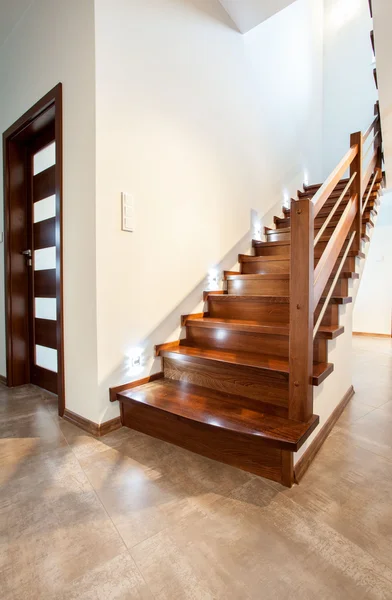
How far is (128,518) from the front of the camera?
3.69ft

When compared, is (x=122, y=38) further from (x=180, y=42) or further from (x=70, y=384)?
(x=70, y=384)

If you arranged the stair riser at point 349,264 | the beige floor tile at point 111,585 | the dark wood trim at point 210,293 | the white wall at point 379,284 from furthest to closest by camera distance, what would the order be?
the white wall at point 379,284 → the dark wood trim at point 210,293 → the stair riser at point 349,264 → the beige floor tile at point 111,585

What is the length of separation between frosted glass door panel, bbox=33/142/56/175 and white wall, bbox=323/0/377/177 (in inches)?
198

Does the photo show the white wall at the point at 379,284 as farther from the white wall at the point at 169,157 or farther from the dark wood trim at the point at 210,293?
the dark wood trim at the point at 210,293

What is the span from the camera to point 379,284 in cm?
571

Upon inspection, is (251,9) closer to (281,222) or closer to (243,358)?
(281,222)

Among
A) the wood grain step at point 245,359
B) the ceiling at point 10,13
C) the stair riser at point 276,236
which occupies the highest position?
the ceiling at point 10,13

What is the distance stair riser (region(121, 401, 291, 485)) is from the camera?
1.34 metres

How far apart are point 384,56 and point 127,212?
2533 mm

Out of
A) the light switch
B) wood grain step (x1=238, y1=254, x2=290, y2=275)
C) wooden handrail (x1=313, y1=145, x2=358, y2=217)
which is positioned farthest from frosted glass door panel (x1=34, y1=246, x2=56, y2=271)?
wooden handrail (x1=313, y1=145, x2=358, y2=217)

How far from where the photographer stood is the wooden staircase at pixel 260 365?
135 cm

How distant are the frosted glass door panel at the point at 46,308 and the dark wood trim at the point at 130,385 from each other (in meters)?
0.86

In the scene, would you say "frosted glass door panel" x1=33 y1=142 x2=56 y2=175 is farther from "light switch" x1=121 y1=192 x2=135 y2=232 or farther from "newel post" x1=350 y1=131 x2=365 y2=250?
"newel post" x1=350 y1=131 x2=365 y2=250

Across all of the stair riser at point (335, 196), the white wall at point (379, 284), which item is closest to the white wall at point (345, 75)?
the white wall at point (379, 284)
